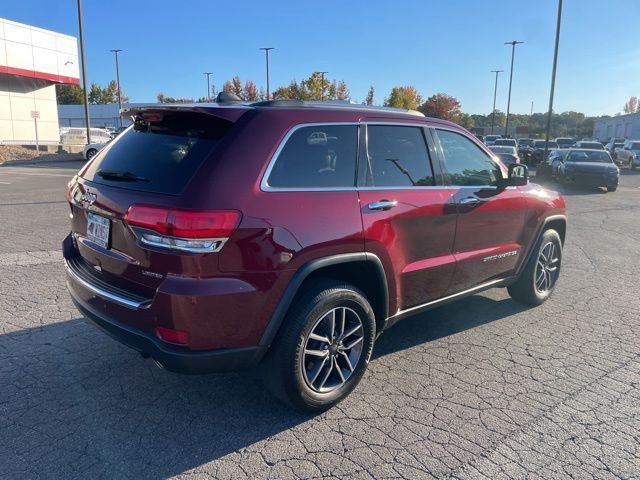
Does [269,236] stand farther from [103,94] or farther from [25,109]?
[103,94]

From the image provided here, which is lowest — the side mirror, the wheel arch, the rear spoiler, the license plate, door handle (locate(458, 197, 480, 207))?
the wheel arch

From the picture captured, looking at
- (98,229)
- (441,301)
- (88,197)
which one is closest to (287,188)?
(98,229)

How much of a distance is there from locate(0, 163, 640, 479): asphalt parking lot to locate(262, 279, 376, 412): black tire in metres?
0.15

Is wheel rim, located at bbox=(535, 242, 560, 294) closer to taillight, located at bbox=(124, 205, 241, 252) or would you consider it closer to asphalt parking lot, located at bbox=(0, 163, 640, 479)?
asphalt parking lot, located at bbox=(0, 163, 640, 479)

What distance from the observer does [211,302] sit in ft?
8.54

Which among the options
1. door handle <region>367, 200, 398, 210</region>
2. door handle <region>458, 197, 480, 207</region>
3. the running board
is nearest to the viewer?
door handle <region>367, 200, 398, 210</region>

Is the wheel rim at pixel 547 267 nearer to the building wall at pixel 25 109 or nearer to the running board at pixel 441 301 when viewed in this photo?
the running board at pixel 441 301

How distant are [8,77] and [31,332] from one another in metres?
34.1

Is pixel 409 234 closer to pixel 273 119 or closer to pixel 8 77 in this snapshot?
pixel 273 119

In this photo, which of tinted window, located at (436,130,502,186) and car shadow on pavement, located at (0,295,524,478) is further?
tinted window, located at (436,130,502,186)

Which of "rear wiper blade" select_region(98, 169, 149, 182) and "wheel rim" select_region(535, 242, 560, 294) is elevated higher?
"rear wiper blade" select_region(98, 169, 149, 182)

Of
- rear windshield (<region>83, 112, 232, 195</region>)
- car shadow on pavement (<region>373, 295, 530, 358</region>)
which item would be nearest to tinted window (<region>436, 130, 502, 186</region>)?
car shadow on pavement (<region>373, 295, 530, 358</region>)

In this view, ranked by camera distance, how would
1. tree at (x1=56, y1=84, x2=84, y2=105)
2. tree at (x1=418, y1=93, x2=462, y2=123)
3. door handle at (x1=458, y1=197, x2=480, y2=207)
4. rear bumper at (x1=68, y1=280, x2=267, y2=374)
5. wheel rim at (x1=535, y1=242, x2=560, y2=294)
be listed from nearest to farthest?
rear bumper at (x1=68, y1=280, x2=267, y2=374) < door handle at (x1=458, y1=197, x2=480, y2=207) < wheel rim at (x1=535, y1=242, x2=560, y2=294) < tree at (x1=418, y1=93, x2=462, y2=123) < tree at (x1=56, y1=84, x2=84, y2=105)

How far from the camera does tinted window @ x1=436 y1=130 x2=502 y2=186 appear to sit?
4039 millimetres
